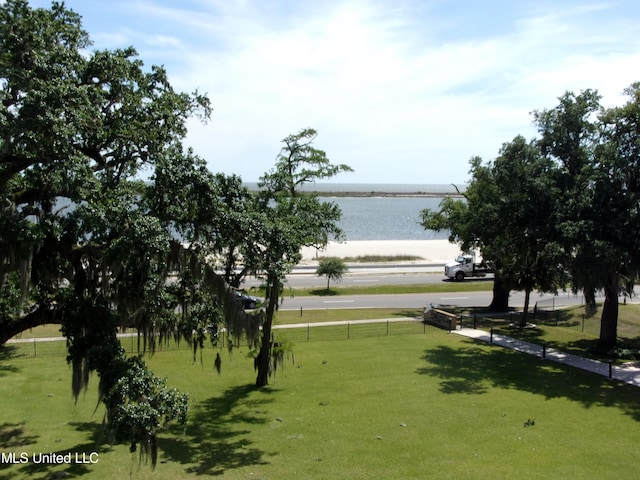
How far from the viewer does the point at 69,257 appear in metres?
11.1

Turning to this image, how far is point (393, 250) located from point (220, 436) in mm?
61983

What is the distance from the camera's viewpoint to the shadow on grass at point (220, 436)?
13023 millimetres

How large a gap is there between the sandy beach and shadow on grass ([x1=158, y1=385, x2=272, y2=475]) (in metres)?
45.6

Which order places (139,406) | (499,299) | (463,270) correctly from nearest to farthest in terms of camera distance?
(139,406)
(499,299)
(463,270)

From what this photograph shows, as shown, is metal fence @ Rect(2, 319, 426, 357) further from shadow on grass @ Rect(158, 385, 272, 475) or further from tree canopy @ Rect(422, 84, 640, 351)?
tree canopy @ Rect(422, 84, 640, 351)

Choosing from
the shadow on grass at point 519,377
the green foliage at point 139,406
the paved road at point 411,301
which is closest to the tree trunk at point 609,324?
the shadow on grass at point 519,377

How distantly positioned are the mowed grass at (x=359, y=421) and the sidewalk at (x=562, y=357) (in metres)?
0.92

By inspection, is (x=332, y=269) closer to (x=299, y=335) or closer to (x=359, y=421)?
(x=299, y=335)

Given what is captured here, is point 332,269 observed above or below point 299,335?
above

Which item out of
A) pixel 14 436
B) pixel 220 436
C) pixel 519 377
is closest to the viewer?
pixel 14 436

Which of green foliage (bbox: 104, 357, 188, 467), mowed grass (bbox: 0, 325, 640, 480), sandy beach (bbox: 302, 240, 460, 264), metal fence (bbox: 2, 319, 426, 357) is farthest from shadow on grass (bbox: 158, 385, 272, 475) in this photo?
sandy beach (bbox: 302, 240, 460, 264)

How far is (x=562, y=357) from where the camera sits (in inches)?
936

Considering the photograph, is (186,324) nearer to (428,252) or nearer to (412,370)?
(412,370)

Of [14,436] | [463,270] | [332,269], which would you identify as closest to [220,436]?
[14,436]
